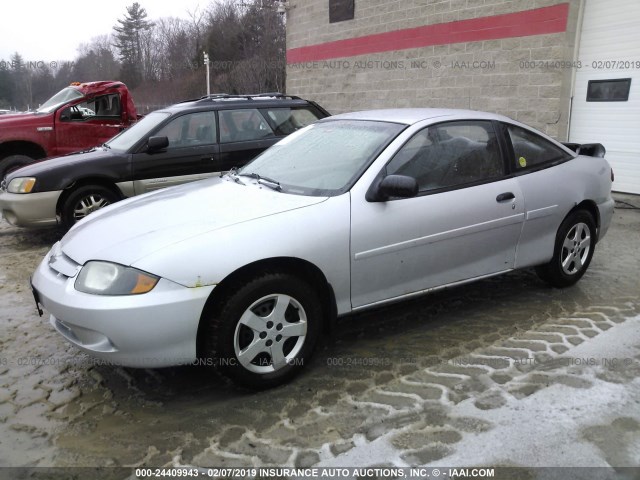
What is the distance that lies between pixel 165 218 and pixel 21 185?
12.8 feet

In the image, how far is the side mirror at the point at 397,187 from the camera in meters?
3.31

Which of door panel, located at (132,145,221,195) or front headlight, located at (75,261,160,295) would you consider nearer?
front headlight, located at (75,261,160,295)

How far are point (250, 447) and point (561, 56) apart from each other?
805 cm

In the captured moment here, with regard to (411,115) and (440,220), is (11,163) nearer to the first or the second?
(411,115)

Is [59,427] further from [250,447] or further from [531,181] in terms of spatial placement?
[531,181]

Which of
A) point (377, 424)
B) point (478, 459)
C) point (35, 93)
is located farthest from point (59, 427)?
point (35, 93)

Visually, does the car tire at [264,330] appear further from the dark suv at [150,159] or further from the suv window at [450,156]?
the dark suv at [150,159]

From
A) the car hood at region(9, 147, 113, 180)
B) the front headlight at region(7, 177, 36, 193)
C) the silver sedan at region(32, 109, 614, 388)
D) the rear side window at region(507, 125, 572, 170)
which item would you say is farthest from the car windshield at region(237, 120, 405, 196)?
Result: the front headlight at region(7, 177, 36, 193)

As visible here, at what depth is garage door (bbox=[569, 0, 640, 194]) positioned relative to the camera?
7.74 meters

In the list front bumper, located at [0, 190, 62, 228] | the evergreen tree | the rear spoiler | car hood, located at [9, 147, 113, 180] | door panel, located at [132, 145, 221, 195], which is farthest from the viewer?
the evergreen tree

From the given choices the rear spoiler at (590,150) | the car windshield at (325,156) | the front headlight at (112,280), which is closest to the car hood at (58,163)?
the car windshield at (325,156)

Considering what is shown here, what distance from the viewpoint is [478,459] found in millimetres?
2492

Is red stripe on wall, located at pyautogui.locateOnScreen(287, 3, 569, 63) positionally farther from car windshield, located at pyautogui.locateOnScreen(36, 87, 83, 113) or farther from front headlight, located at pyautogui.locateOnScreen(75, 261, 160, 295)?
front headlight, located at pyautogui.locateOnScreen(75, 261, 160, 295)

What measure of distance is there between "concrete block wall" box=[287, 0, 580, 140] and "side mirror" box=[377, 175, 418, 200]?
630 centimetres
